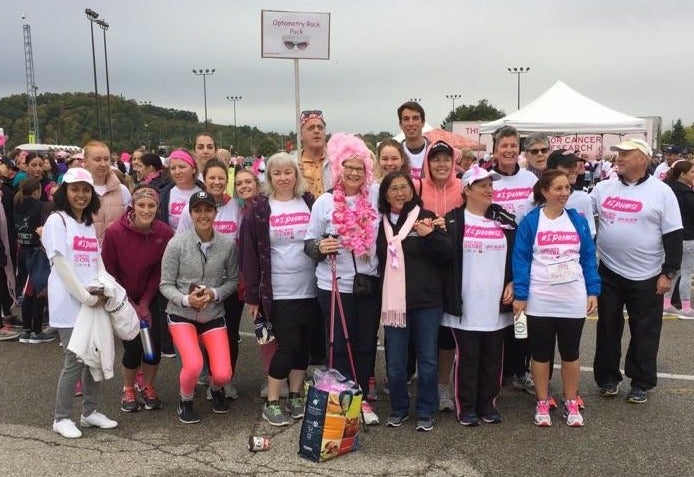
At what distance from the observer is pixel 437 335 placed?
4.02 m

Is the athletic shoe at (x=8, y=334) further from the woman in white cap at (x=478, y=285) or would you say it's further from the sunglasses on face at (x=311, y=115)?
the woman in white cap at (x=478, y=285)

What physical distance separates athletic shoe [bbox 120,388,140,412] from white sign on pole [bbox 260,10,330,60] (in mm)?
5385

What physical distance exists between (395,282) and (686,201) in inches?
200

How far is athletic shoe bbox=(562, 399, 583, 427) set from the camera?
4105 millimetres

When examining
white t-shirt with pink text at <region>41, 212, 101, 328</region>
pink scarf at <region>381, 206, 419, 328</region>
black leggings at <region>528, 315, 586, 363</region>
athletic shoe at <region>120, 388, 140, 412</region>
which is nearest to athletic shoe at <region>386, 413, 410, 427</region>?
pink scarf at <region>381, 206, 419, 328</region>

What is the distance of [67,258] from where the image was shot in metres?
3.95

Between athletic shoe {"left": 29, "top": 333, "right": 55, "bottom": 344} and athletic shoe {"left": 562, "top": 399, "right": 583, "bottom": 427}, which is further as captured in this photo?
Result: athletic shoe {"left": 29, "top": 333, "right": 55, "bottom": 344}

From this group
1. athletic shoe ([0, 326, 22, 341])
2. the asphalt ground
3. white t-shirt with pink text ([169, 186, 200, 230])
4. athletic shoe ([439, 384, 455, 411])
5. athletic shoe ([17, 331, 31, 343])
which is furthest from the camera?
athletic shoe ([0, 326, 22, 341])

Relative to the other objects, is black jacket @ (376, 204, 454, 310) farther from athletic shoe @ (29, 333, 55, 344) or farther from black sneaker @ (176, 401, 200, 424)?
athletic shoe @ (29, 333, 55, 344)

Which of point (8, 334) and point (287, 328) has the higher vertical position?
point (287, 328)

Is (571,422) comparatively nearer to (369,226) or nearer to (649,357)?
(649,357)

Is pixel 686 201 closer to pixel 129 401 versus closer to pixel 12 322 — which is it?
pixel 129 401

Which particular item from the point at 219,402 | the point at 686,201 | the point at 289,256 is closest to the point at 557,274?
the point at 289,256

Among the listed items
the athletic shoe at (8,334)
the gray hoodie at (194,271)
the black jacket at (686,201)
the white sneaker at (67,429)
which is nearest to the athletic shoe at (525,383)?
the gray hoodie at (194,271)
